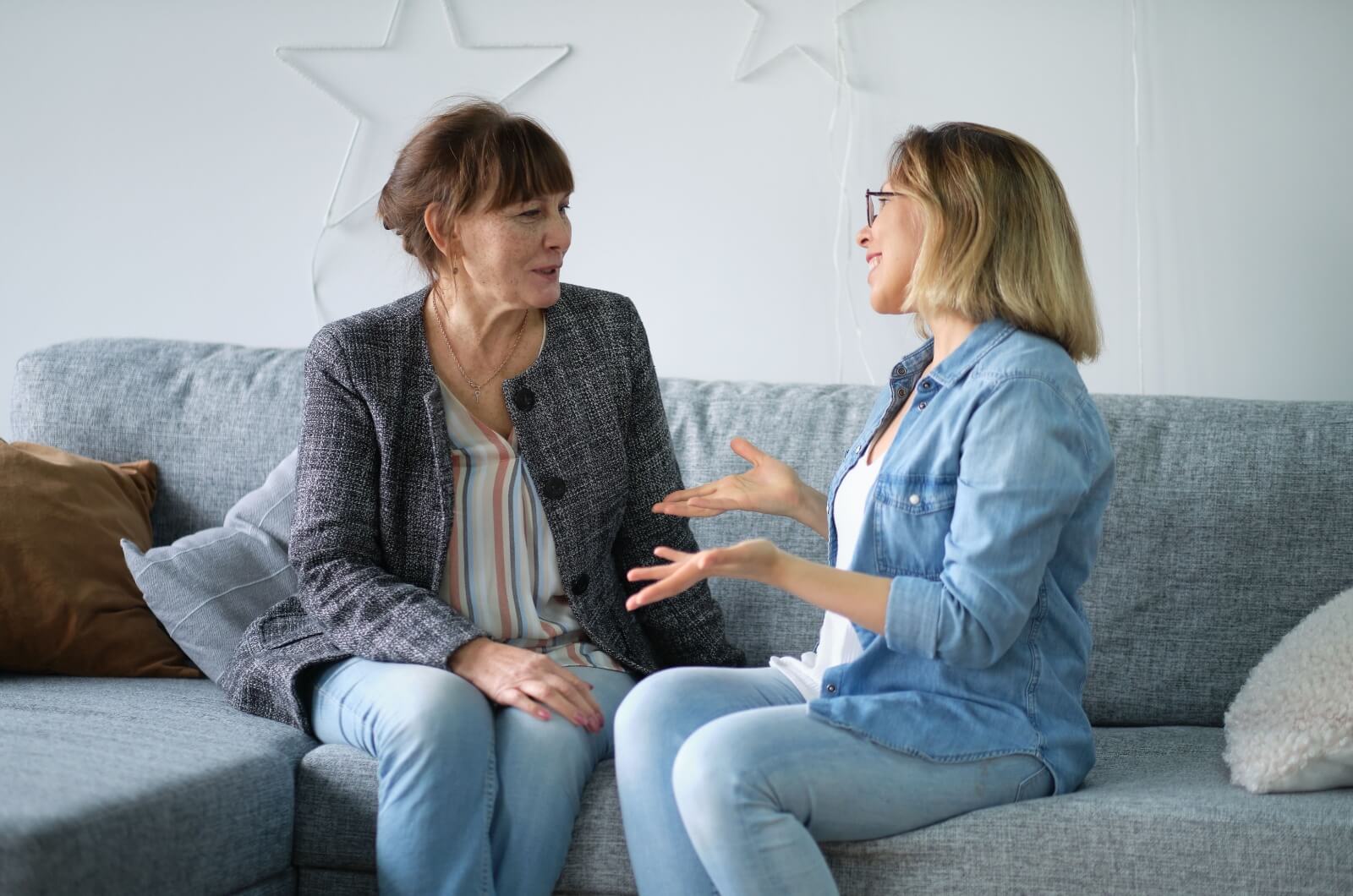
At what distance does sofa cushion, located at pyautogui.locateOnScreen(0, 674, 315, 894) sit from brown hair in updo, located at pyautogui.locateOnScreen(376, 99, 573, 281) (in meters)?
0.73

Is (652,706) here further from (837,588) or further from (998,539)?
(998,539)

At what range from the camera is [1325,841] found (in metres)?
1.34

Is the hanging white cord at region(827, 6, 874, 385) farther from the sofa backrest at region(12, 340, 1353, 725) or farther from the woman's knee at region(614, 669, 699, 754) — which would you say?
the woman's knee at region(614, 669, 699, 754)

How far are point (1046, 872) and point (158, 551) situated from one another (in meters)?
1.35

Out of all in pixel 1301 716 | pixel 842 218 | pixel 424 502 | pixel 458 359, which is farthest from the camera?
pixel 842 218

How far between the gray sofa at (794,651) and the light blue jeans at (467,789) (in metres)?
0.06

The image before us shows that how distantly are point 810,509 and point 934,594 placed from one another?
1.19 ft

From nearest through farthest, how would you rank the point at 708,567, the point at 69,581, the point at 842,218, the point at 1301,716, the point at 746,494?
the point at 708,567 < the point at 1301,716 < the point at 746,494 < the point at 69,581 < the point at 842,218

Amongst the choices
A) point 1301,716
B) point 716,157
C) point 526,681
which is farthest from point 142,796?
point 716,157

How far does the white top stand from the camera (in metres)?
1.50

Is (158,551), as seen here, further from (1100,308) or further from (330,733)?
(1100,308)

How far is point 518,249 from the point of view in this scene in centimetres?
179

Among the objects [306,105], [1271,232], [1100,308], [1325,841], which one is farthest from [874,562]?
[306,105]

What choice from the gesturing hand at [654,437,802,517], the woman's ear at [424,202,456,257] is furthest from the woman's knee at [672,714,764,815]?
the woman's ear at [424,202,456,257]
